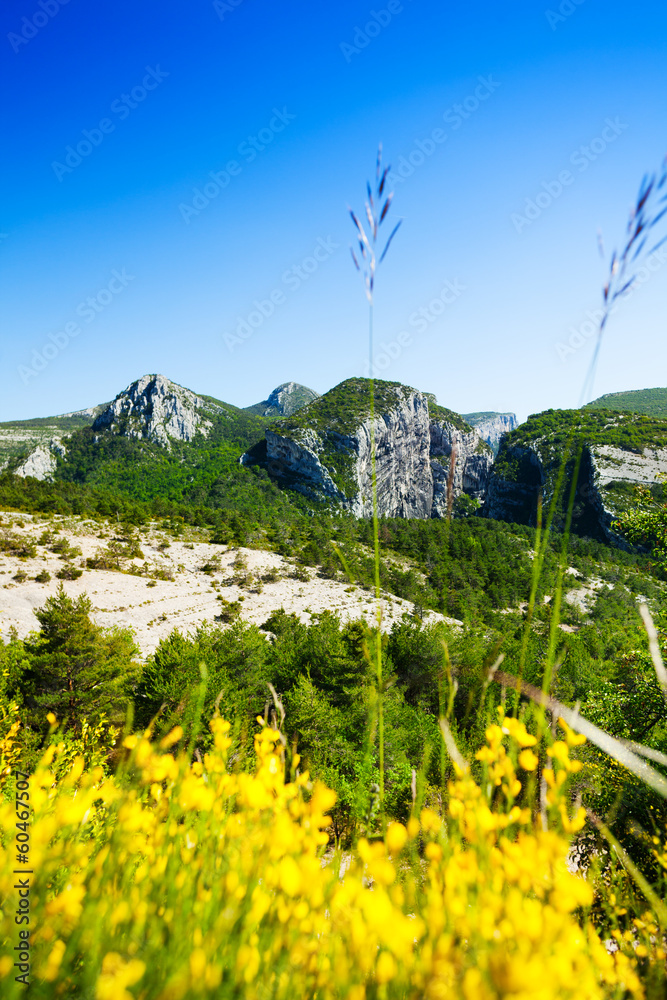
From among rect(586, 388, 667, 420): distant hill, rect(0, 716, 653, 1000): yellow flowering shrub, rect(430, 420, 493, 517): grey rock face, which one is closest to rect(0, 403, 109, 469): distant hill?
rect(430, 420, 493, 517): grey rock face

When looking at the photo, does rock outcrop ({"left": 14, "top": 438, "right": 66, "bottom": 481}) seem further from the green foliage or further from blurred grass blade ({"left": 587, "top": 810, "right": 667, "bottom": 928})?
blurred grass blade ({"left": 587, "top": 810, "right": 667, "bottom": 928})

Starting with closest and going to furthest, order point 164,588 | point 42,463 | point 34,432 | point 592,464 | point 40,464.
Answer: point 164,588, point 592,464, point 40,464, point 42,463, point 34,432

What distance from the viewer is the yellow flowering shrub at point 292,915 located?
80cm

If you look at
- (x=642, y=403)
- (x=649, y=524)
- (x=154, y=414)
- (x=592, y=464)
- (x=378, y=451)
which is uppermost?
(x=642, y=403)

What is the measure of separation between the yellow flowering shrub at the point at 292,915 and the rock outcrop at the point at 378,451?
243 ft

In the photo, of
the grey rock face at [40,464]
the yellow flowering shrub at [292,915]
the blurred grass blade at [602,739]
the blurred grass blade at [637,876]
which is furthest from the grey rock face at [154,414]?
the blurred grass blade at [637,876]

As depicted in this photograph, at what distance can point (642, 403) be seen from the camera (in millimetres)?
112750

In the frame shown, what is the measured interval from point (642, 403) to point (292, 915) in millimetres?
144768

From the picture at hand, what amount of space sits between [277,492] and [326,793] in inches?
3424

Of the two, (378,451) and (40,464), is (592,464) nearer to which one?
(378,451)

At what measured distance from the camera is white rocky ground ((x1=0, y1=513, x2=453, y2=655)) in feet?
81.6

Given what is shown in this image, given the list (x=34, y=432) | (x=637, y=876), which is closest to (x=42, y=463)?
(x=34, y=432)

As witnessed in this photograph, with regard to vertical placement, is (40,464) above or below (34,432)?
below

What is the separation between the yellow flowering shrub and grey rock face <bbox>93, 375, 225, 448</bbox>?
117 meters
